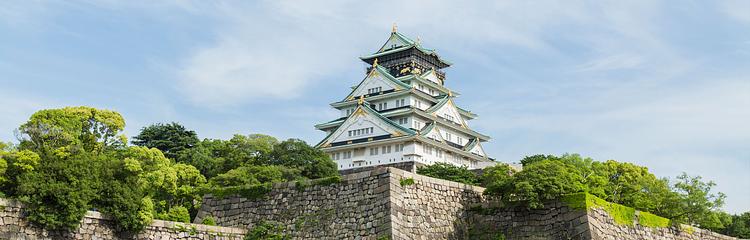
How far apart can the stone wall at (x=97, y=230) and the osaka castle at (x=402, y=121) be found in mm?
31310

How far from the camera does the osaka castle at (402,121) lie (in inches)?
2239

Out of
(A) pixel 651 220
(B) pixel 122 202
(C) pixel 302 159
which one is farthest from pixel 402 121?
(B) pixel 122 202

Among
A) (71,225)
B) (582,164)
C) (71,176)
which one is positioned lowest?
(71,225)

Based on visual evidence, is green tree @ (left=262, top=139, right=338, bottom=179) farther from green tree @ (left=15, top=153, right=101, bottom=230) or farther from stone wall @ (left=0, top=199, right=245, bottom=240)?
green tree @ (left=15, top=153, right=101, bottom=230)

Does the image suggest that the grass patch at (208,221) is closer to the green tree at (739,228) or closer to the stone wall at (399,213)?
the stone wall at (399,213)

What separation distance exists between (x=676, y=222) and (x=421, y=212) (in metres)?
11.8

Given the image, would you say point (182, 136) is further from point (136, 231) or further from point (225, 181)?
point (136, 231)

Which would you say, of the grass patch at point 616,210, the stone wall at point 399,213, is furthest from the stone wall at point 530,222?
the grass patch at point 616,210

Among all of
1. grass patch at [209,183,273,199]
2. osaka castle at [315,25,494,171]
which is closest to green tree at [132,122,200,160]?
osaka castle at [315,25,494,171]

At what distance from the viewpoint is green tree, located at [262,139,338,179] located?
41188mm

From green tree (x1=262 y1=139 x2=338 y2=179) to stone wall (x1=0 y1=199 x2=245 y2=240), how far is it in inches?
658

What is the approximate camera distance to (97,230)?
66.8ft

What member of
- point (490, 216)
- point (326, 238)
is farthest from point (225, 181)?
point (490, 216)

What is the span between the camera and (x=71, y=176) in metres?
20.0
